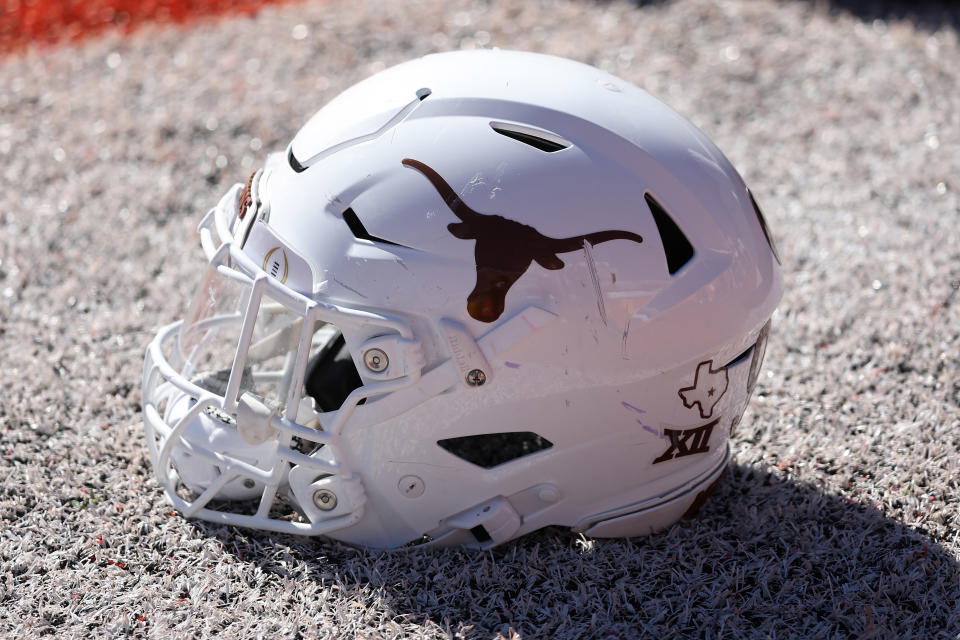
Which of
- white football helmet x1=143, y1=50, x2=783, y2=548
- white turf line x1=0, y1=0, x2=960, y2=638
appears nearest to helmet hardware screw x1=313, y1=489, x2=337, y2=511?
white football helmet x1=143, y1=50, x2=783, y2=548

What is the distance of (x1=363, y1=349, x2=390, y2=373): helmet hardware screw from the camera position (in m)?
2.12

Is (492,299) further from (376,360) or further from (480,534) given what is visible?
(480,534)

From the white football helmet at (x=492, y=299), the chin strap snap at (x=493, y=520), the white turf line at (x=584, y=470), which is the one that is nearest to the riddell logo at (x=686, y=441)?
the white football helmet at (x=492, y=299)

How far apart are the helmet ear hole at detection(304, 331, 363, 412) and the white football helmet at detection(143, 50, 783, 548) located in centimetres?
11

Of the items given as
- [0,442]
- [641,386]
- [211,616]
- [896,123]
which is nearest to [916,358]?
[641,386]

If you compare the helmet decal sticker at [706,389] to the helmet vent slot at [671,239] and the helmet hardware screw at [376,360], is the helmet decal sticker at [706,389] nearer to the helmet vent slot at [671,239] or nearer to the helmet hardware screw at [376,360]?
the helmet vent slot at [671,239]

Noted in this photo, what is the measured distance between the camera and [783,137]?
448cm

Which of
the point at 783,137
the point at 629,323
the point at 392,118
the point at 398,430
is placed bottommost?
the point at 783,137

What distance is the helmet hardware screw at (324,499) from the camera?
228cm

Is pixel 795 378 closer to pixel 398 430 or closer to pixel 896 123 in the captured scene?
pixel 398 430

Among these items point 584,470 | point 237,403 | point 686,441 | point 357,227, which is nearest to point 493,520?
point 584,470

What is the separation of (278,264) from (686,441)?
102 centimetres

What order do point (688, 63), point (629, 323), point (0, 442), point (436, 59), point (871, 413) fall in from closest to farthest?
point (629, 323), point (436, 59), point (0, 442), point (871, 413), point (688, 63)

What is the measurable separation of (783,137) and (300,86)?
2.27 m
